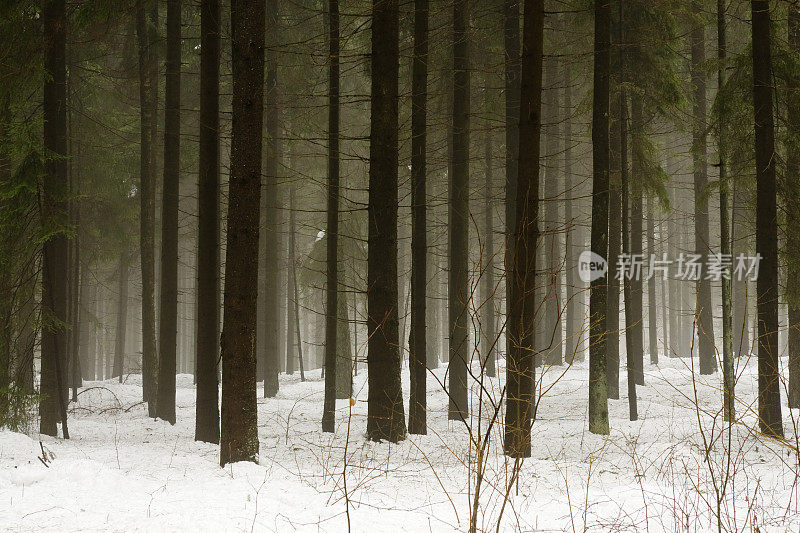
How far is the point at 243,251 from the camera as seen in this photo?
7.02m

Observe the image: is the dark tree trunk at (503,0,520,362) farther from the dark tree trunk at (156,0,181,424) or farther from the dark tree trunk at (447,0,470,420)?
the dark tree trunk at (156,0,181,424)

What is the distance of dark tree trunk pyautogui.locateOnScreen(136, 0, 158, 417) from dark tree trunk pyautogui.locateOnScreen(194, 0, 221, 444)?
194 inches

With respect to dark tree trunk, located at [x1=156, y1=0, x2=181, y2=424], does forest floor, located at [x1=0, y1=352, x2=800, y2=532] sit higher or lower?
lower

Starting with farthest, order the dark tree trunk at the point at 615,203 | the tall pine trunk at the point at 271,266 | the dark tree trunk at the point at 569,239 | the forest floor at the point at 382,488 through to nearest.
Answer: the dark tree trunk at the point at 569,239
the tall pine trunk at the point at 271,266
the dark tree trunk at the point at 615,203
the forest floor at the point at 382,488

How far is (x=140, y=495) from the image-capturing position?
536cm

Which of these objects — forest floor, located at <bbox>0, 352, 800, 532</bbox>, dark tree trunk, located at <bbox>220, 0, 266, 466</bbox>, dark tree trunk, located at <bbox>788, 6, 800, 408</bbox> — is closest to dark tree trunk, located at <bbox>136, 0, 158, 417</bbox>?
forest floor, located at <bbox>0, 352, 800, 532</bbox>

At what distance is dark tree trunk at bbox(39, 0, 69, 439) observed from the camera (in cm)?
964

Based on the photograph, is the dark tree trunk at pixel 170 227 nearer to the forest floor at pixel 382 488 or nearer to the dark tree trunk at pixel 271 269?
the forest floor at pixel 382 488

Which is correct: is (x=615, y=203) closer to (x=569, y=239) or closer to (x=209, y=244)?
(x=209, y=244)

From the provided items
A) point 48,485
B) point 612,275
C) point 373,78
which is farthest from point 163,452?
point 612,275

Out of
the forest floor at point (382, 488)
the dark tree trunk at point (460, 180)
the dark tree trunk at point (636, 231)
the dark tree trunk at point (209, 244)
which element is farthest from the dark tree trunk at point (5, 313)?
the dark tree trunk at point (636, 231)

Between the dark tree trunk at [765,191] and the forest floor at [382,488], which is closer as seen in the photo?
the forest floor at [382,488]

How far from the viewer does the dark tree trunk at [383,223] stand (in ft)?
28.8

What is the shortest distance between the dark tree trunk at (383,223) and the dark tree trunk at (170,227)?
4.85 metres
